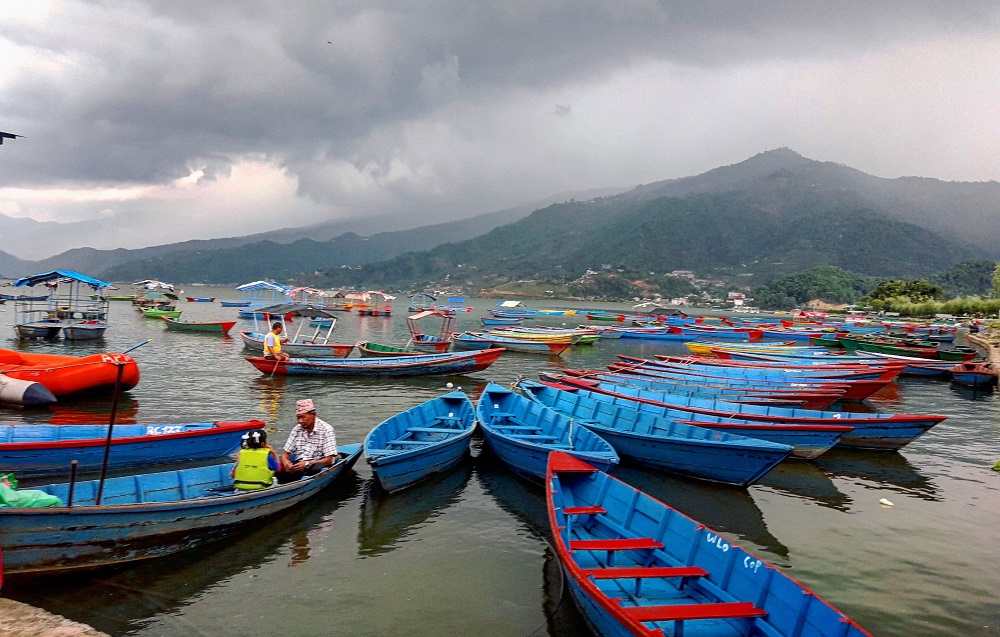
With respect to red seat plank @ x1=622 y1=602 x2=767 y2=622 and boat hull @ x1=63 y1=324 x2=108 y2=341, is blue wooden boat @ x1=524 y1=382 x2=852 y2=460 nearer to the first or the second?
red seat plank @ x1=622 y1=602 x2=767 y2=622

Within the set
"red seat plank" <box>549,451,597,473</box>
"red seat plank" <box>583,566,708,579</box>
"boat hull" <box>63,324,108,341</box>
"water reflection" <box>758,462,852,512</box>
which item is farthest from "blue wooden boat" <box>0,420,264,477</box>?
"boat hull" <box>63,324,108,341</box>

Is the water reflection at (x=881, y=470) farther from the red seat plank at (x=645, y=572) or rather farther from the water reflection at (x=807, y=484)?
the red seat plank at (x=645, y=572)

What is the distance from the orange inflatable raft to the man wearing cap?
11456 mm

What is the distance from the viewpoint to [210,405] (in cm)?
2191

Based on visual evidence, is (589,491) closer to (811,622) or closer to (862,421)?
(811,622)

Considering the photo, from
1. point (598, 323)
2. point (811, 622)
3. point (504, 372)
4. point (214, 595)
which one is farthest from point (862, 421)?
point (598, 323)

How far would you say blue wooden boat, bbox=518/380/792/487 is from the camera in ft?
39.7

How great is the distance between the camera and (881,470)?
15.3 metres

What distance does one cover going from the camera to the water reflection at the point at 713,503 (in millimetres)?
11148

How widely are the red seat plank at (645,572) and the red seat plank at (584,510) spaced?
5.24ft

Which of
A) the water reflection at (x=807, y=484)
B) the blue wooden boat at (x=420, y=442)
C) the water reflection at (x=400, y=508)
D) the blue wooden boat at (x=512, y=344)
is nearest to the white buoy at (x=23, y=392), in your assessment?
the blue wooden boat at (x=420, y=442)

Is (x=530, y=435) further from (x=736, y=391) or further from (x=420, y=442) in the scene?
(x=736, y=391)

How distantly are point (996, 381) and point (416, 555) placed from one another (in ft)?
111

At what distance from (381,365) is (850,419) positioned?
20105mm
